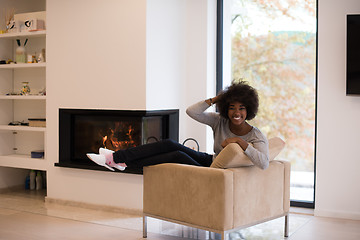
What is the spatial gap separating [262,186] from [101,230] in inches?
54.9

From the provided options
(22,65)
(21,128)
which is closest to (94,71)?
(22,65)

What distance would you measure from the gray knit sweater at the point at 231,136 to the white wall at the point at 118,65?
33.4 inches

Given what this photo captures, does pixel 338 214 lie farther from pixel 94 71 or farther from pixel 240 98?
pixel 94 71

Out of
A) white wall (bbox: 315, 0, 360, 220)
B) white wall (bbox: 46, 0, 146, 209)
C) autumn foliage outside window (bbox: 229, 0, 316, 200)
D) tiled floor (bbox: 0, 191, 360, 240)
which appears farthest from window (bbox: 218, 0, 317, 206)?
white wall (bbox: 46, 0, 146, 209)

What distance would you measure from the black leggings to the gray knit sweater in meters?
0.28

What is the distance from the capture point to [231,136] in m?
3.77

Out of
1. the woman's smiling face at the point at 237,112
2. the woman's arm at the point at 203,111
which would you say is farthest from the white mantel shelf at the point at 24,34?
the woman's smiling face at the point at 237,112

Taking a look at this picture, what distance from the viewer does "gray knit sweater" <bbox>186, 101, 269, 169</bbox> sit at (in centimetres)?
343

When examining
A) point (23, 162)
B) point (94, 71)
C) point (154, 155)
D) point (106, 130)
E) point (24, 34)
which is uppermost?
point (24, 34)

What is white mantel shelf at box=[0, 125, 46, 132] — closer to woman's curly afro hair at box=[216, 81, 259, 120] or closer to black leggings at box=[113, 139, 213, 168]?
black leggings at box=[113, 139, 213, 168]

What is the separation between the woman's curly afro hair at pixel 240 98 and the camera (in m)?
3.67

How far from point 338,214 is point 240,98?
5.57 ft

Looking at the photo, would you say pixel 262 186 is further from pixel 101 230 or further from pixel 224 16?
pixel 224 16

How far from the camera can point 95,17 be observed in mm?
4812
